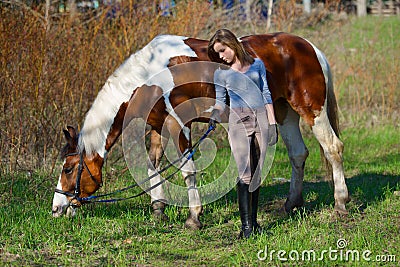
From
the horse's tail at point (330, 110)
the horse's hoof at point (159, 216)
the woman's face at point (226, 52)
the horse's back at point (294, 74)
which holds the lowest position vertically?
the horse's hoof at point (159, 216)

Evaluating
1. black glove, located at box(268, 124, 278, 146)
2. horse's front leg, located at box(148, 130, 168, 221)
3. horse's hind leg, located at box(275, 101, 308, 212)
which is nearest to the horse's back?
horse's hind leg, located at box(275, 101, 308, 212)

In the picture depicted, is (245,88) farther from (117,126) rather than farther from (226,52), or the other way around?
(117,126)

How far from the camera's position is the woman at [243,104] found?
4.67 metres

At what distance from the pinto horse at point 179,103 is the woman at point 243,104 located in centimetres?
64

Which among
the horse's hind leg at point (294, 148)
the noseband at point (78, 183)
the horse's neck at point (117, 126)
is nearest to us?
the noseband at point (78, 183)

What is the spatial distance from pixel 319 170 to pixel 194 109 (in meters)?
2.88

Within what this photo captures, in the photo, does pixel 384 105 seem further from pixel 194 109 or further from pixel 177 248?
pixel 177 248

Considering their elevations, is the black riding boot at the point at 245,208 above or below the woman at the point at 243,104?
below

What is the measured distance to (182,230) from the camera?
5.12 metres

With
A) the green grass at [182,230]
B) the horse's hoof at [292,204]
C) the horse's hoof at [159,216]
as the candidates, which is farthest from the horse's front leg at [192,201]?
the horse's hoof at [292,204]

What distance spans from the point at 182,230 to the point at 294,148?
5.35 ft

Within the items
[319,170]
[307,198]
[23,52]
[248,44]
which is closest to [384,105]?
[319,170]

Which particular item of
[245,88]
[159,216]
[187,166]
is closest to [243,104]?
[245,88]

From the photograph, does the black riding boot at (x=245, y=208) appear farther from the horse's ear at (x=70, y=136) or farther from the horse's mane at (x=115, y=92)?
the horse's ear at (x=70, y=136)
